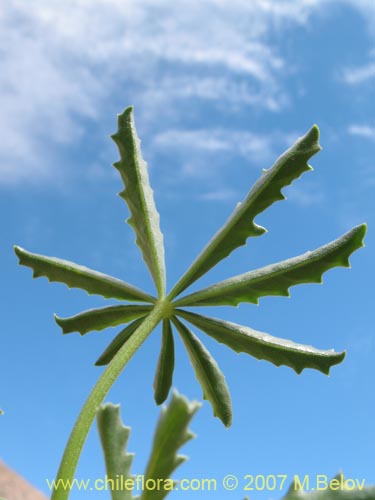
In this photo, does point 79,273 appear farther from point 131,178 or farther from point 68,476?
point 68,476

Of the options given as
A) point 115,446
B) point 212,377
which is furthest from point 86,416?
point 212,377

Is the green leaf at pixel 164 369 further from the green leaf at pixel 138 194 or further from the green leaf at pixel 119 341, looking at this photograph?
the green leaf at pixel 138 194

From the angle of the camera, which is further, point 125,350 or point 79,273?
point 79,273

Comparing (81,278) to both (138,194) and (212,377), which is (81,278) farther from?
(212,377)

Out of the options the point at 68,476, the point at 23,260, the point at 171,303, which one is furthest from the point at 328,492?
the point at 23,260

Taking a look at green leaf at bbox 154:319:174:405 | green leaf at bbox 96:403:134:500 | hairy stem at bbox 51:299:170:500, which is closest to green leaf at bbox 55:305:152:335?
green leaf at bbox 154:319:174:405

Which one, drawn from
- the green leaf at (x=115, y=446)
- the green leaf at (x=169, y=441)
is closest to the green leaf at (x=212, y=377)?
the green leaf at (x=115, y=446)
